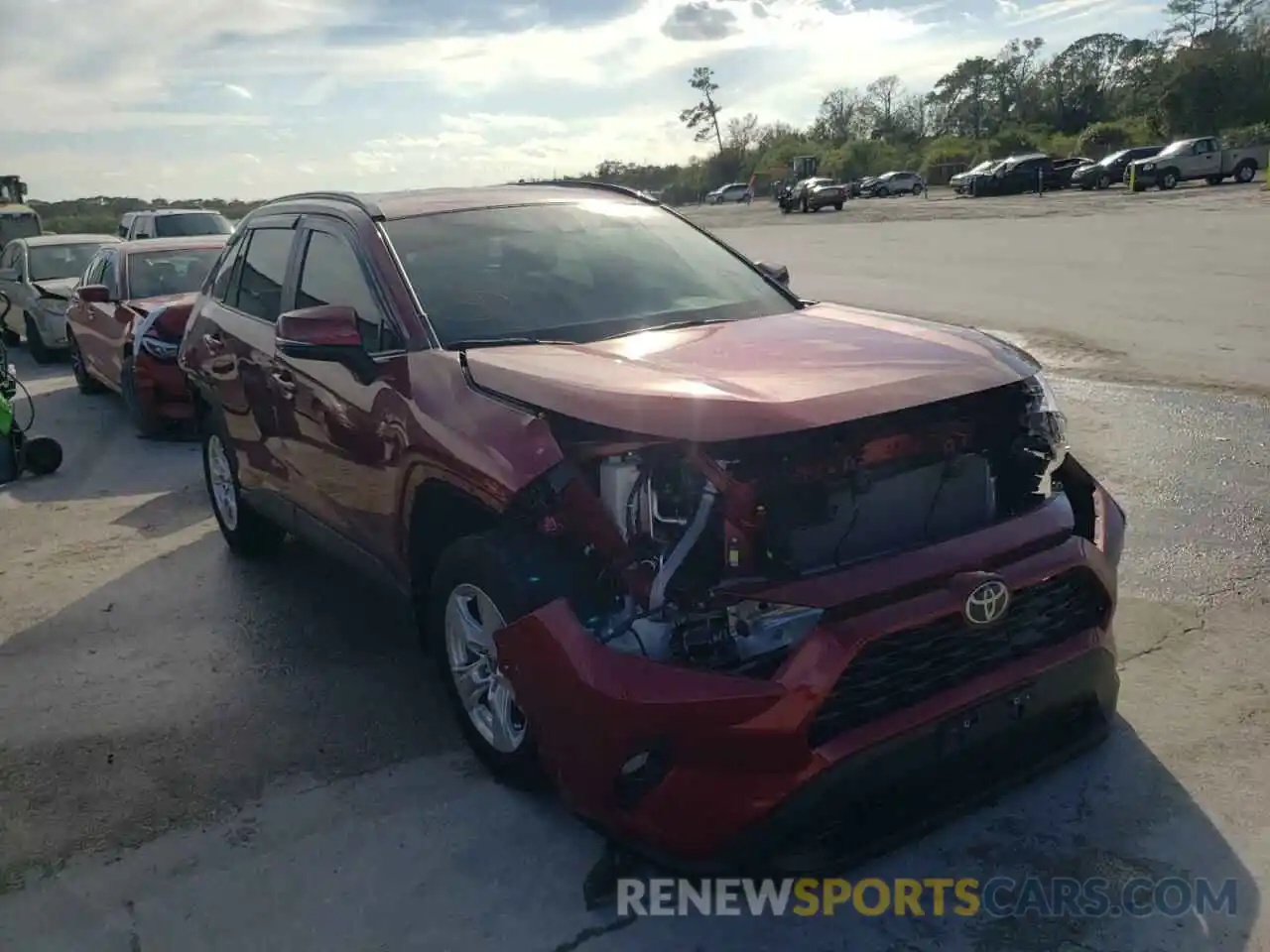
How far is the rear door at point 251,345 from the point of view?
509 cm

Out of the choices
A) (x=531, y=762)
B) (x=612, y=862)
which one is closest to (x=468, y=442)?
(x=531, y=762)

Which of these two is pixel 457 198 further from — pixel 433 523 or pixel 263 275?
pixel 433 523

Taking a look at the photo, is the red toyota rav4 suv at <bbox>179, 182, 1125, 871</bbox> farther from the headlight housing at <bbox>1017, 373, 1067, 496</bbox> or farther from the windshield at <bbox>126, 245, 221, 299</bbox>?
the windshield at <bbox>126, 245, 221, 299</bbox>

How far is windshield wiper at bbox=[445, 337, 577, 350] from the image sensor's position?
12.3 feet

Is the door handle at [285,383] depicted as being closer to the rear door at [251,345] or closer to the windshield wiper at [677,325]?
the rear door at [251,345]

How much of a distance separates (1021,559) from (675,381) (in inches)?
42.5

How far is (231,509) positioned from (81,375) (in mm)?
7464

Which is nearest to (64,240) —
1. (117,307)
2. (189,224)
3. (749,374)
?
(189,224)

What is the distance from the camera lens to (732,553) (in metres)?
2.93

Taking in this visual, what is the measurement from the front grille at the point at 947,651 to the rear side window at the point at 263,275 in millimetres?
3301

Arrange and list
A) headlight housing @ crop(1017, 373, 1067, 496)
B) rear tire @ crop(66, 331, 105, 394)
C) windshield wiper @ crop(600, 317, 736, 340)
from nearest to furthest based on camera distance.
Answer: headlight housing @ crop(1017, 373, 1067, 496)
windshield wiper @ crop(600, 317, 736, 340)
rear tire @ crop(66, 331, 105, 394)

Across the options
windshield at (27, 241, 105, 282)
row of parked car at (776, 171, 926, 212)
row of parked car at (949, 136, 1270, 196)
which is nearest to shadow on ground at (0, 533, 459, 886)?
windshield at (27, 241, 105, 282)

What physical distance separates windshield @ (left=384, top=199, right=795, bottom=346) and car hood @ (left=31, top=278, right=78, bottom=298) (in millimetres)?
11978

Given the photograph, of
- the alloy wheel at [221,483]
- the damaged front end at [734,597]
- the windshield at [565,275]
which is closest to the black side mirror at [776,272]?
the windshield at [565,275]
